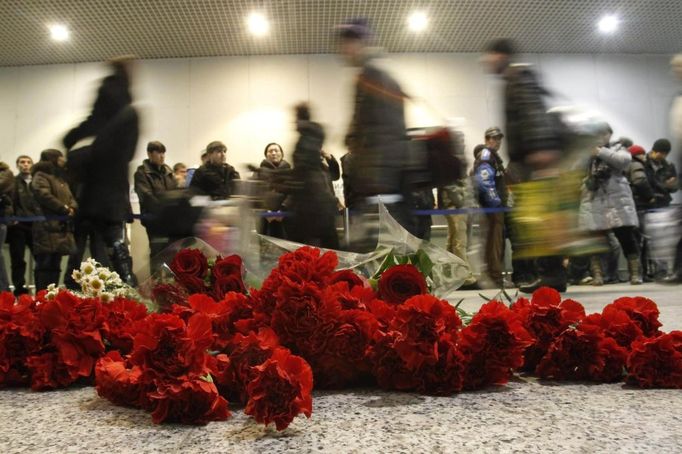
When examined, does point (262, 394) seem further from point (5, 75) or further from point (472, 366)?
point (5, 75)

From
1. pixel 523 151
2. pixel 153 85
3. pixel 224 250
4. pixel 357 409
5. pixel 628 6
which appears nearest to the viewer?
pixel 357 409

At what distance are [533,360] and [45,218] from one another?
4158mm

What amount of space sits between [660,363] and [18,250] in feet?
17.9

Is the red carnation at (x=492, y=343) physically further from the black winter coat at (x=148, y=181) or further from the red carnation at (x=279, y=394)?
the black winter coat at (x=148, y=181)

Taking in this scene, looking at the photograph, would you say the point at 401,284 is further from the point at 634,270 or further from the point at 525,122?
the point at 634,270

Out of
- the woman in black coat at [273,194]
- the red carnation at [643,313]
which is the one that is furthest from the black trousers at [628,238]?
the red carnation at [643,313]

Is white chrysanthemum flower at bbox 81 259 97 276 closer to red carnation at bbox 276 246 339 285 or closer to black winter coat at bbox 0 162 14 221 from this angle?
red carnation at bbox 276 246 339 285

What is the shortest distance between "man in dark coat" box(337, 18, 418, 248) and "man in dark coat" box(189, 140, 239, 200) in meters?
1.61

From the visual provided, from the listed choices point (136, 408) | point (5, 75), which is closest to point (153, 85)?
point (5, 75)

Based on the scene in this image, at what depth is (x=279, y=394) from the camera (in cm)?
78

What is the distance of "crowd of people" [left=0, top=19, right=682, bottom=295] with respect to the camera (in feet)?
6.77

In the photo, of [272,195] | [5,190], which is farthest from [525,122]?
[5,190]

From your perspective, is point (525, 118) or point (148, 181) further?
point (148, 181)

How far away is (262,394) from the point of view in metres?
0.78
